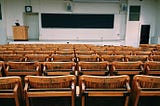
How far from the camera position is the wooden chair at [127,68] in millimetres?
2732

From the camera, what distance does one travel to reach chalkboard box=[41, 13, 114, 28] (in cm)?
1265

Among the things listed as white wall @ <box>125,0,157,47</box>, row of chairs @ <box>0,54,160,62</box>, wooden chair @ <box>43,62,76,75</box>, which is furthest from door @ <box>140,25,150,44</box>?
wooden chair @ <box>43,62,76,75</box>

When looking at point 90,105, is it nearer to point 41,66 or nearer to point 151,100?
point 151,100

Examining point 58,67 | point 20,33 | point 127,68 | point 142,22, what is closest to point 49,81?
point 58,67

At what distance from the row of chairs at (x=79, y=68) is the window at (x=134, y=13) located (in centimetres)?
1052

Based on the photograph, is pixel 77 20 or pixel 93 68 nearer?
pixel 93 68

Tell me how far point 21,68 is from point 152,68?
6.89 ft

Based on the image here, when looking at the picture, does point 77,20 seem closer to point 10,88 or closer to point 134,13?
point 134,13

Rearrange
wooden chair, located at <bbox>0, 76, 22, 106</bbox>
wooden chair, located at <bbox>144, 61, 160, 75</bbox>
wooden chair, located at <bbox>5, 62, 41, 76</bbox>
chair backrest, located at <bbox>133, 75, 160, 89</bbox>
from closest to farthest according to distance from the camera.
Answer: wooden chair, located at <bbox>0, 76, 22, 106</bbox>
chair backrest, located at <bbox>133, 75, 160, 89</bbox>
wooden chair, located at <bbox>5, 62, 41, 76</bbox>
wooden chair, located at <bbox>144, 61, 160, 75</bbox>

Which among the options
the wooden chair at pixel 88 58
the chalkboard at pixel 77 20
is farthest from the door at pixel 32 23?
the wooden chair at pixel 88 58

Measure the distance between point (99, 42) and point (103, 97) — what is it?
10605 mm

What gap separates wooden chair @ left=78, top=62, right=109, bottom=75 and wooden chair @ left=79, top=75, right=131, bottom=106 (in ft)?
2.64

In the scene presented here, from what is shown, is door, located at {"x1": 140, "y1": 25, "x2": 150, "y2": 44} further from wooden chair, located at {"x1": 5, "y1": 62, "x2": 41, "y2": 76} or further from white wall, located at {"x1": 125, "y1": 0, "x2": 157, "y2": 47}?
wooden chair, located at {"x1": 5, "y1": 62, "x2": 41, "y2": 76}

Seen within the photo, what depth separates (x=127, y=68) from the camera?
2.84 m
